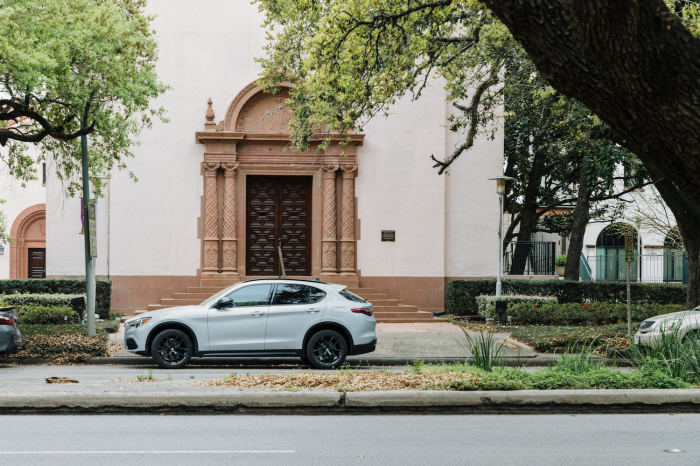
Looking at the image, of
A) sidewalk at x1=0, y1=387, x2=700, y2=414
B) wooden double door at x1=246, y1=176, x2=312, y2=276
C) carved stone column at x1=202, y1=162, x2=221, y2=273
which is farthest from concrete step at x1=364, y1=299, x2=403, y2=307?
sidewalk at x1=0, y1=387, x2=700, y2=414

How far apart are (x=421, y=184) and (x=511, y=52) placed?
7.78m

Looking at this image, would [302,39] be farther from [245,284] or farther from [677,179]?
[677,179]

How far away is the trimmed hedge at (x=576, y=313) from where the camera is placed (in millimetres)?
18922

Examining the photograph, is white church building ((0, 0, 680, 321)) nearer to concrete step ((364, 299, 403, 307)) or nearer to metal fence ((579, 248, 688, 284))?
concrete step ((364, 299, 403, 307))

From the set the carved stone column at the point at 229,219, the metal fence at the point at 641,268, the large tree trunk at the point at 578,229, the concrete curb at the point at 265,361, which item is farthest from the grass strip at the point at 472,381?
the metal fence at the point at 641,268

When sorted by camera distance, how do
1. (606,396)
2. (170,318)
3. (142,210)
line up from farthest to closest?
(142,210), (170,318), (606,396)

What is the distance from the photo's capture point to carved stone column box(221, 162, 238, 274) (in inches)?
844

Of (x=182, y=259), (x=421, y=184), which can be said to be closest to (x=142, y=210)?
(x=182, y=259)

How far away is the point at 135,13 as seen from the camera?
15.3m

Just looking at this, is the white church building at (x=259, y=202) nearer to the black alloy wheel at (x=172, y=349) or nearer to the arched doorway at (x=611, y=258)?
the black alloy wheel at (x=172, y=349)

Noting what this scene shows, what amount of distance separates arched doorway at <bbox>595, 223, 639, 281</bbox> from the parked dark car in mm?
31218

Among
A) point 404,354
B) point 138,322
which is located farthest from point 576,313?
point 138,322

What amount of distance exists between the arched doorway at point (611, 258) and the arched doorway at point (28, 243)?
99.2ft

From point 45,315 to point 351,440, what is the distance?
14.2m
